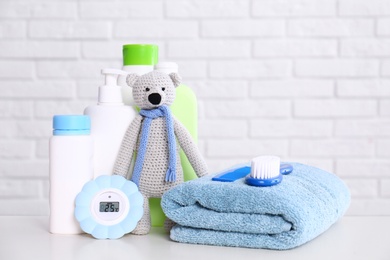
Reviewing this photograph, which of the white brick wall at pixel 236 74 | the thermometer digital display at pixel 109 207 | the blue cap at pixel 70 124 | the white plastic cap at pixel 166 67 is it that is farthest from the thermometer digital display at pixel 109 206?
the white brick wall at pixel 236 74

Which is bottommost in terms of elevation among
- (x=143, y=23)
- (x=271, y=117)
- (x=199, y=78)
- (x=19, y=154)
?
(x=19, y=154)

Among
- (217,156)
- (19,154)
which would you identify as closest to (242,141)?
(217,156)

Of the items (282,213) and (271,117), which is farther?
(271,117)

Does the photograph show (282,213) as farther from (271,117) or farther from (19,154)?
(19,154)

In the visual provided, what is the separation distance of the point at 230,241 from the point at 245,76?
99 centimetres

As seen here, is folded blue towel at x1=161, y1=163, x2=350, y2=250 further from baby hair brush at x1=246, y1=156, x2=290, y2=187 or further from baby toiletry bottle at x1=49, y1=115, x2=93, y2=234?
baby toiletry bottle at x1=49, y1=115, x2=93, y2=234

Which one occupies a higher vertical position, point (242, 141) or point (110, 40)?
point (110, 40)

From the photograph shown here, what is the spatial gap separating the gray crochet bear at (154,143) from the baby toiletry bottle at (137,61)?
0.22ft

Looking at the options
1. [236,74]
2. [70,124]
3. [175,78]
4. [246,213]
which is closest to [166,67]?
[175,78]

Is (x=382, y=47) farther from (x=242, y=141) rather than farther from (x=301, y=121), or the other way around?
(x=242, y=141)

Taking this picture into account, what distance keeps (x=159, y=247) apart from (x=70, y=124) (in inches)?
8.7

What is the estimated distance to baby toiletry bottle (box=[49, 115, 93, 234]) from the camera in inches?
35.4

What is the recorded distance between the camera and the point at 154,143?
3.03 ft

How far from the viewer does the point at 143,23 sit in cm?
177
